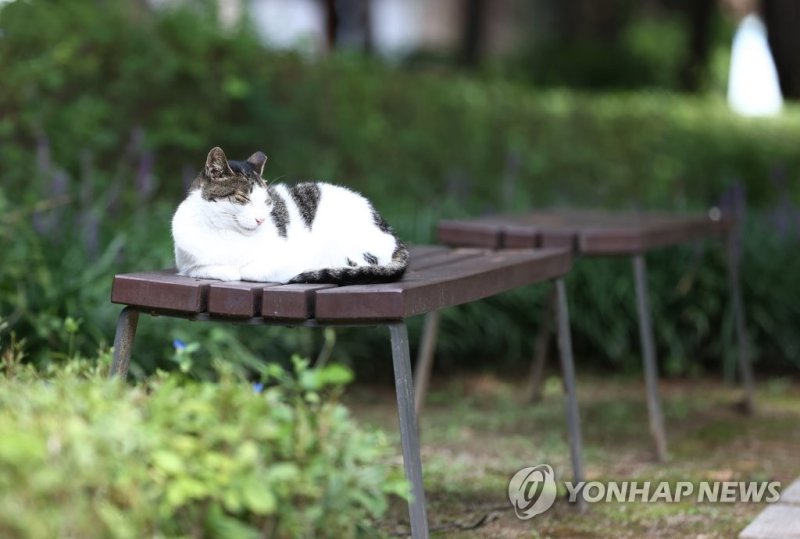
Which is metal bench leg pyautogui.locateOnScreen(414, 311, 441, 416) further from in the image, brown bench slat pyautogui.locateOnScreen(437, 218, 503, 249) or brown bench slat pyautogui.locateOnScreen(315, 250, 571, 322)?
brown bench slat pyautogui.locateOnScreen(315, 250, 571, 322)

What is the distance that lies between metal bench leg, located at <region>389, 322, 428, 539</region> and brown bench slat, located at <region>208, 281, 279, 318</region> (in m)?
0.33

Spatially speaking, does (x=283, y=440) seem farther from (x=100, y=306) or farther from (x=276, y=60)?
(x=276, y=60)

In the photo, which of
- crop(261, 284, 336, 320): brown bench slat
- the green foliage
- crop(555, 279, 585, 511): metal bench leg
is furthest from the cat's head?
crop(555, 279, 585, 511): metal bench leg

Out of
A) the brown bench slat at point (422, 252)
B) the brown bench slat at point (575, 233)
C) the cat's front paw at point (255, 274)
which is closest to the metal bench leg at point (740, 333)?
the brown bench slat at point (575, 233)

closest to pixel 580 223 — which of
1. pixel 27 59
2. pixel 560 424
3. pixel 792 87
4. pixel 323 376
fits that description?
pixel 560 424

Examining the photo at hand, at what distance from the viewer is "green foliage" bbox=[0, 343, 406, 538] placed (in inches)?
73.8

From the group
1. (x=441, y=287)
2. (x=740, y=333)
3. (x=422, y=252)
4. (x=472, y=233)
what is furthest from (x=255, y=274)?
(x=740, y=333)

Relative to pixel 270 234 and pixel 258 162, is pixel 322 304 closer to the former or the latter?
pixel 270 234

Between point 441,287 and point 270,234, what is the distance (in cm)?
46

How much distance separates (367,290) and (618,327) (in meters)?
3.80

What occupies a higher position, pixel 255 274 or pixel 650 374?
pixel 255 274

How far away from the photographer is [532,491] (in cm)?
391

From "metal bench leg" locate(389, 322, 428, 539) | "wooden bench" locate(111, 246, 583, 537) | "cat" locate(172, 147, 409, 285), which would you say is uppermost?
"cat" locate(172, 147, 409, 285)

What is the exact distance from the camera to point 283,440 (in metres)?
2.14
